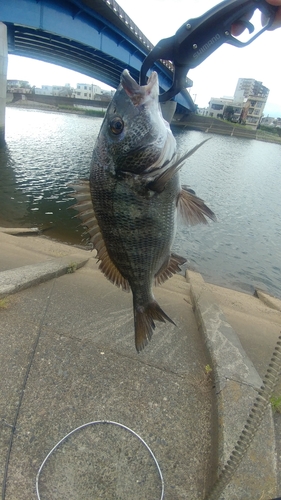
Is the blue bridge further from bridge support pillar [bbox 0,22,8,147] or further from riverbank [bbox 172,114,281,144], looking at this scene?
riverbank [bbox 172,114,281,144]

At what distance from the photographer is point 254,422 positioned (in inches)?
74.9

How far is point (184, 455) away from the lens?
2385 millimetres

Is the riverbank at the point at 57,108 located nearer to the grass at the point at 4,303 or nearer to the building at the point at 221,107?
the building at the point at 221,107

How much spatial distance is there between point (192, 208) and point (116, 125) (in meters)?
0.80

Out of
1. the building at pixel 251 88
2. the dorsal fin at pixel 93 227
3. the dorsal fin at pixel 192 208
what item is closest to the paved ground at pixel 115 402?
the dorsal fin at pixel 93 227

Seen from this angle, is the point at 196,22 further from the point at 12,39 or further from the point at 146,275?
the point at 12,39

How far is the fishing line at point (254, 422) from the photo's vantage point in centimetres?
179

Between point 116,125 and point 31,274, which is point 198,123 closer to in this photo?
point 31,274

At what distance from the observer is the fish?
6.24 ft

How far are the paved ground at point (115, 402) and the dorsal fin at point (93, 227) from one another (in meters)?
1.17

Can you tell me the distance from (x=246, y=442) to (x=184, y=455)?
0.73 m

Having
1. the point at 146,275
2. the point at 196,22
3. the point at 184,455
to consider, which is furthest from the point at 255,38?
the point at 184,455

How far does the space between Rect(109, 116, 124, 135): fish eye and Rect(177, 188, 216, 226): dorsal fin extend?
24.6 inches

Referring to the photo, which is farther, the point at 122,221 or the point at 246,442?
the point at 122,221
